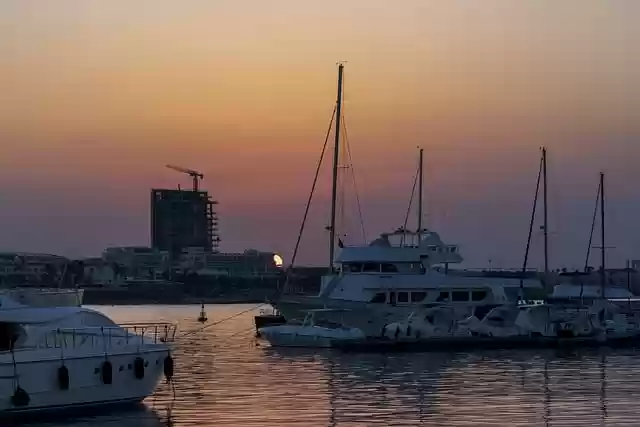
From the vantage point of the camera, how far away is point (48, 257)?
36.6 m

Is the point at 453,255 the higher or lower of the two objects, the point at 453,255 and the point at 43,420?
the higher

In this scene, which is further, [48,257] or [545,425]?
[48,257]

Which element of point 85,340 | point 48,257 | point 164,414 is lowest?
point 164,414

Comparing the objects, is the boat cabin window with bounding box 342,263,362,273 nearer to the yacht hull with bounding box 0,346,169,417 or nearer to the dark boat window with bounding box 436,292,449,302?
the dark boat window with bounding box 436,292,449,302

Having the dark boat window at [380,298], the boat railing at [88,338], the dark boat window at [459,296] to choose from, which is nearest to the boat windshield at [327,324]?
the dark boat window at [380,298]

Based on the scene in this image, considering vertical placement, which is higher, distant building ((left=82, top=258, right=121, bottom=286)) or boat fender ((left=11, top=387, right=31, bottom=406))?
distant building ((left=82, top=258, right=121, bottom=286))

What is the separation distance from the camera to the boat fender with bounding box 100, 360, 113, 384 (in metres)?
29.3

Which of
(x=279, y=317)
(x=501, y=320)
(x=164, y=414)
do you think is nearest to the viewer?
(x=164, y=414)

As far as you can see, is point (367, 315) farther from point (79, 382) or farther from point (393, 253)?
point (79, 382)

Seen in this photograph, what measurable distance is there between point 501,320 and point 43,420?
3231 centimetres

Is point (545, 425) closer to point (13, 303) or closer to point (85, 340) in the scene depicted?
point (85, 340)

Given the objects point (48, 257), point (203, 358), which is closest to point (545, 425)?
point (48, 257)

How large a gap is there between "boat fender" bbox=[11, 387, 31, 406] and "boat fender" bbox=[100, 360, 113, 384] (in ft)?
7.29

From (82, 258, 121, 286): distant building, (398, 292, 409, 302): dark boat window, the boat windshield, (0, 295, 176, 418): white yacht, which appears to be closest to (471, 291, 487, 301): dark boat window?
(398, 292, 409, 302): dark boat window
